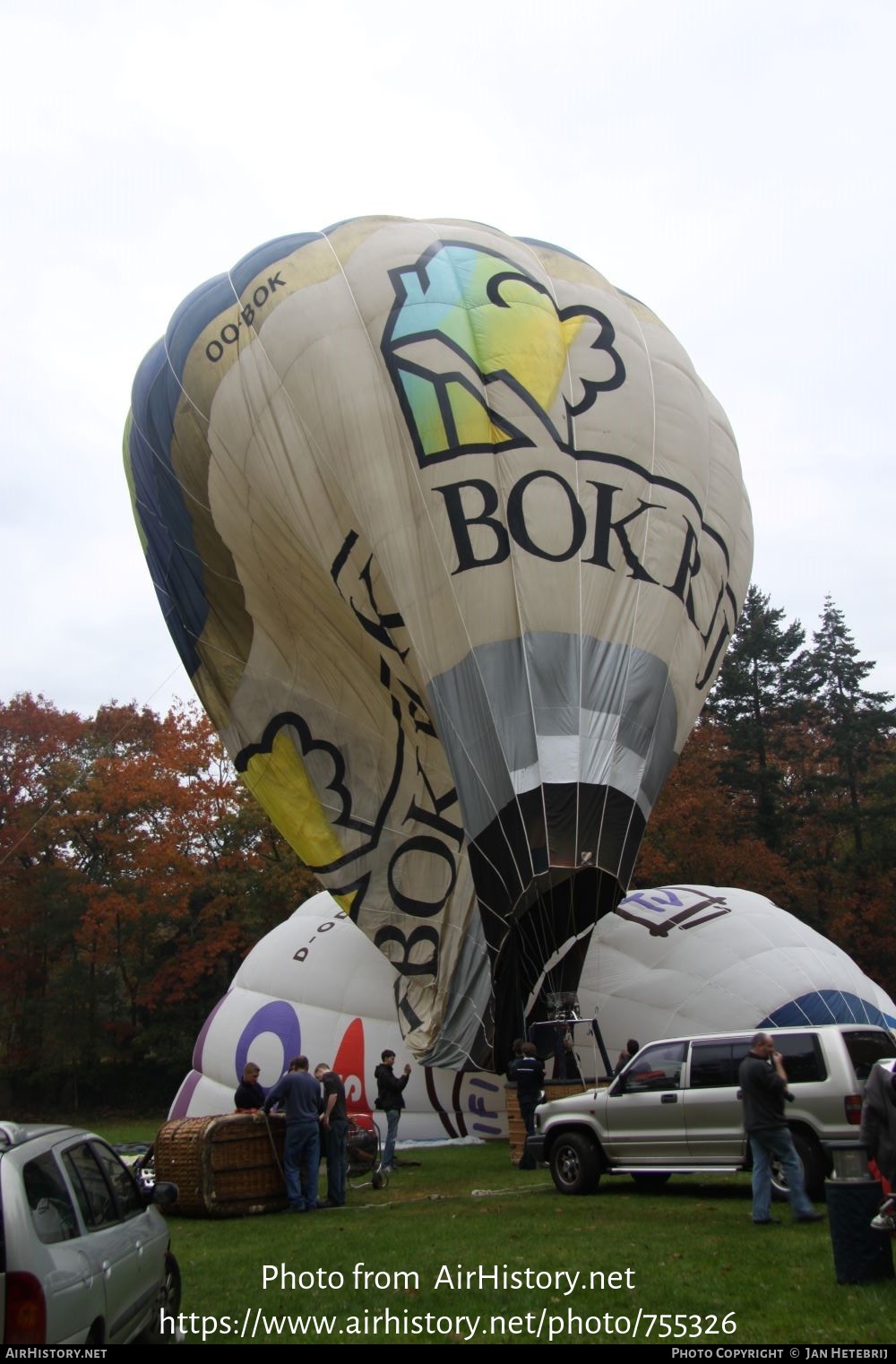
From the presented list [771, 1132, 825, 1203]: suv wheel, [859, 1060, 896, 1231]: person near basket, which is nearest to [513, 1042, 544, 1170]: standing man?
[771, 1132, 825, 1203]: suv wheel

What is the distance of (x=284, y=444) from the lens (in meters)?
13.9

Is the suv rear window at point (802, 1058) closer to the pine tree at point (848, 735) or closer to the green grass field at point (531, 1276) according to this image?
the green grass field at point (531, 1276)

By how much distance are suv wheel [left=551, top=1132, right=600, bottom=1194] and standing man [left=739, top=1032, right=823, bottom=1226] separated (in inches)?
76.5

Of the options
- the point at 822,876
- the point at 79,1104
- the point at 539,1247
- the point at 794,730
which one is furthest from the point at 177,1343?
the point at 794,730

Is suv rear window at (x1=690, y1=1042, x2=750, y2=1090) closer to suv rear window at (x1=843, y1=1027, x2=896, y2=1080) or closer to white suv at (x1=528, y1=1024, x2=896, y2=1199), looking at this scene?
white suv at (x1=528, y1=1024, x2=896, y2=1199)

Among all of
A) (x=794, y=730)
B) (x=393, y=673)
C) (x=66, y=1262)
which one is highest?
(x=794, y=730)

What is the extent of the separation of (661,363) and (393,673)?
16.5ft

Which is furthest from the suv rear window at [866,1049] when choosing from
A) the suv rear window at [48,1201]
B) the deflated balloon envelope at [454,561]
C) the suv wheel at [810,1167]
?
the suv rear window at [48,1201]

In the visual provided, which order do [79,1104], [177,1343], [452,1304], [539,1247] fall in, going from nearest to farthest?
[177,1343] < [452,1304] < [539,1247] < [79,1104]

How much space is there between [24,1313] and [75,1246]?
585 mm

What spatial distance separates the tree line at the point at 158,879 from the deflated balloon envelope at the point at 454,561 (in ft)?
55.3

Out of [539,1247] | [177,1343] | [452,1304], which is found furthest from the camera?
[539,1247]

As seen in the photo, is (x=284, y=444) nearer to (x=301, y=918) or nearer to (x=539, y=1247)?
(x=301, y=918)

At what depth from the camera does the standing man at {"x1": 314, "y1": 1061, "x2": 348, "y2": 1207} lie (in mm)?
9938
